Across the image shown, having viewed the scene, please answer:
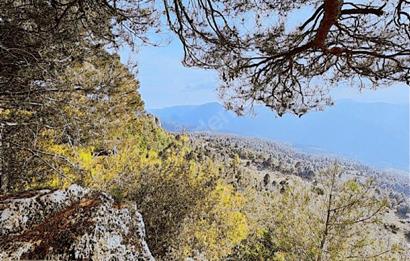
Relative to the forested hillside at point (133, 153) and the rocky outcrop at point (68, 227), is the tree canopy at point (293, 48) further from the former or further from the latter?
the rocky outcrop at point (68, 227)

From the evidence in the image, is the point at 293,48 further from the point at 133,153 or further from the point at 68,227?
the point at 133,153

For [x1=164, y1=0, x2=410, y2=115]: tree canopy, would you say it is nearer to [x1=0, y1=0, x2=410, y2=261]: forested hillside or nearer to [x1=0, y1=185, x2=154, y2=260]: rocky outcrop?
[x1=0, y1=0, x2=410, y2=261]: forested hillside

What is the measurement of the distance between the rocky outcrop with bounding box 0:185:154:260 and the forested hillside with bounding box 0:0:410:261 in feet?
0.03

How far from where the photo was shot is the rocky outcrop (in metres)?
2.78

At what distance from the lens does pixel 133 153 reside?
977 centimetres

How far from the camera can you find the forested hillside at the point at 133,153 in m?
3.30

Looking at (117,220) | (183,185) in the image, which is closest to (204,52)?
(117,220)

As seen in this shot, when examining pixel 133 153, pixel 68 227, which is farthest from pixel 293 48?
pixel 133 153

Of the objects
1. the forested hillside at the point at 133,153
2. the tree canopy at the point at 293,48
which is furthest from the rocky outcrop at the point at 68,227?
the tree canopy at the point at 293,48

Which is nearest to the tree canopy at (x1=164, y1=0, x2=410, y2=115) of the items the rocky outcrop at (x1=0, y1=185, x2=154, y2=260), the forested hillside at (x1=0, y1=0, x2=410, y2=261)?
the forested hillside at (x1=0, y1=0, x2=410, y2=261)

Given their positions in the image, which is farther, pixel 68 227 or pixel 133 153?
pixel 133 153

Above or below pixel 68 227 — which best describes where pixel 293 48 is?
above

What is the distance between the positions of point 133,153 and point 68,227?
682 cm

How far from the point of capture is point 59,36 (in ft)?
15.9
